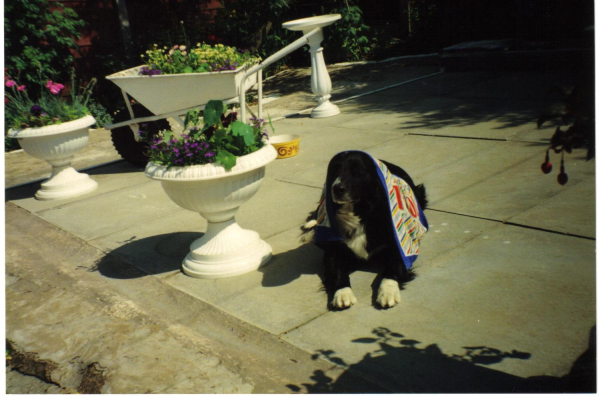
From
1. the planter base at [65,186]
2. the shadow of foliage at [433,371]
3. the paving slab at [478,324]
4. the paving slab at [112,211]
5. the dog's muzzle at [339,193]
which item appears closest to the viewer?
the shadow of foliage at [433,371]

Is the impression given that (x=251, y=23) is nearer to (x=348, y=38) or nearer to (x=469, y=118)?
(x=348, y=38)

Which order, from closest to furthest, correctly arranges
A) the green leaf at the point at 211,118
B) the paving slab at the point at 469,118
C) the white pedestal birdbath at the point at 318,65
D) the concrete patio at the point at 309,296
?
1. the concrete patio at the point at 309,296
2. the green leaf at the point at 211,118
3. the paving slab at the point at 469,118
4. the white pedestal birdbath at the point at 318,65

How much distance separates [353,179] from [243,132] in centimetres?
84

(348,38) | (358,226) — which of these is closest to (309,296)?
(358,226)

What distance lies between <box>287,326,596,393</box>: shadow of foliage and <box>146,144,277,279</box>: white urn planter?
4.15 feet

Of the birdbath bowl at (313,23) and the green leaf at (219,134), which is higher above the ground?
the birdbath bowl at (313,23)

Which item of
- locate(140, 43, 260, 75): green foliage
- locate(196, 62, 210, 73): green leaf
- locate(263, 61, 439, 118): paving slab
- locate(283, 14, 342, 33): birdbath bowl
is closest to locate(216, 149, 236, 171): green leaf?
locate(140, 43, 260, 75): green foliage

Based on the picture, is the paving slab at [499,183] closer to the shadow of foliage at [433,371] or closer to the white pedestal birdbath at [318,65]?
the shadow of foliage at [433,371]

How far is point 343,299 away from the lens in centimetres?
329

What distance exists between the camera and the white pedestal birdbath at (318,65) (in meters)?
7.94

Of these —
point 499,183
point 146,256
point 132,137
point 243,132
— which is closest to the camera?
point 243,132

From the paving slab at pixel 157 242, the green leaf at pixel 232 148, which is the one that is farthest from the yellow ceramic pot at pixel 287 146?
the green leaf at pixel 232 148

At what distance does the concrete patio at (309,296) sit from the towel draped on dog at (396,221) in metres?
0.18

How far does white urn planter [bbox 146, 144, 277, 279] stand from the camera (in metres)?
3.65
